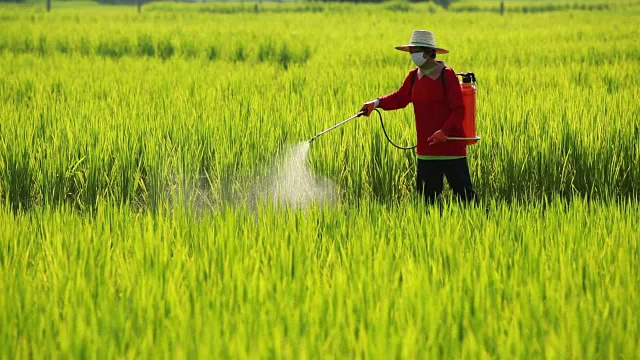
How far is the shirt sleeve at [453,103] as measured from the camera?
4.05 metres

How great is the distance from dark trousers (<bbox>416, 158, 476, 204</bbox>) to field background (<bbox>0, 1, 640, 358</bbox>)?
15 centimetres

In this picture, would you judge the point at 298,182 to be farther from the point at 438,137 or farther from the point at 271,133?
the point at 438,137

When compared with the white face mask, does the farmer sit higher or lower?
lower

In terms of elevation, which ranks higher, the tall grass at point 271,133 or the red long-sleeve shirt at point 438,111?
the red long-sleeve shirt at point 438,111

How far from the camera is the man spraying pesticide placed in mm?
4043

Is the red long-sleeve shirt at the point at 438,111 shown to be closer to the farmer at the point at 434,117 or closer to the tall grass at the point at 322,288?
the farmer at the point at 434,117

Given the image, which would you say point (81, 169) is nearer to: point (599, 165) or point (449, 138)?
point (449, 138)

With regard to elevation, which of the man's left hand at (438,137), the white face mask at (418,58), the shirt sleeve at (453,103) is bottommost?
the man's left hand at (438,137)

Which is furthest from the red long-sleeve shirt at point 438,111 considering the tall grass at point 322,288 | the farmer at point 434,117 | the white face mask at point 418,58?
the tall grass at point 322,288

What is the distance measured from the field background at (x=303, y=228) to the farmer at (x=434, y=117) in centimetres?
20

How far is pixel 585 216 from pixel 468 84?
90 centimetres

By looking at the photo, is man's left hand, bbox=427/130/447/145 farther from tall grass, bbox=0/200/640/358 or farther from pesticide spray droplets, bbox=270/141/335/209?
pesticide spray droplets, bbox=270/141/335/209

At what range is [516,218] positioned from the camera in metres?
3.66

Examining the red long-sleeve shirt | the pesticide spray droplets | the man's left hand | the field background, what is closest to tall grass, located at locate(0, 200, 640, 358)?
the field background
